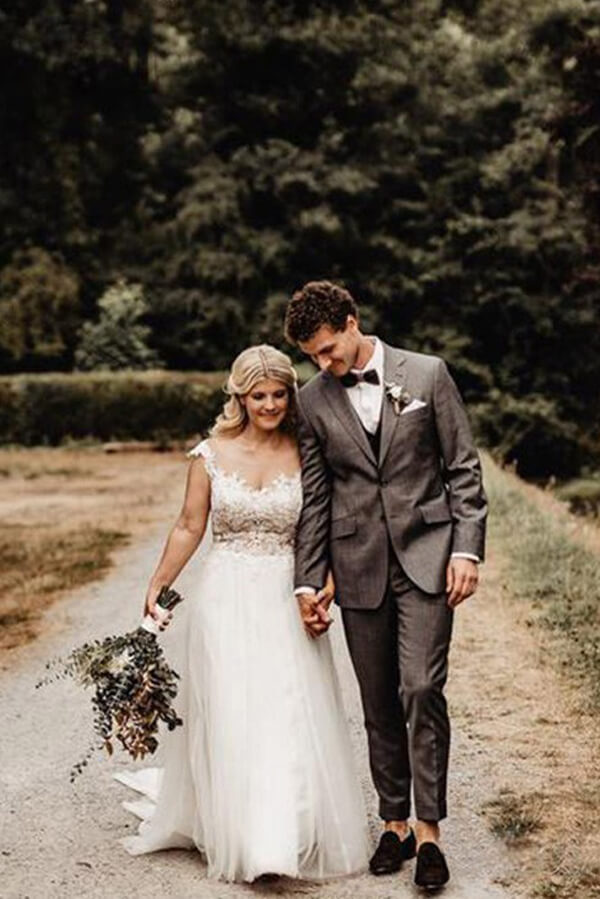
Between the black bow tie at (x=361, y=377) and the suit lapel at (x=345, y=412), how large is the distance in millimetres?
39

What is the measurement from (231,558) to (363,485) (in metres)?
0.61

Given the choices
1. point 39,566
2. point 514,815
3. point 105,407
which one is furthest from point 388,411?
point 105,407

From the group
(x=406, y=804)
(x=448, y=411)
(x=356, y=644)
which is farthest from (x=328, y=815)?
(x=448, y=411)

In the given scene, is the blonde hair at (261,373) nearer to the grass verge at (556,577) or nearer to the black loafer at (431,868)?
the black loafer at (431,868)

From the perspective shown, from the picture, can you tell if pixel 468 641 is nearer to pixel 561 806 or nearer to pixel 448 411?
pixel 561 806

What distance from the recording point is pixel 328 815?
4480mm

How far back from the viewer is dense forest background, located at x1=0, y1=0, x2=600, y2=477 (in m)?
30.1

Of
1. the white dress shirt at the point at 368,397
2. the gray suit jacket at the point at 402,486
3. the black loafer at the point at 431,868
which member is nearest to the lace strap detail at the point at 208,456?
the gray suit jacket at the point at 402,486

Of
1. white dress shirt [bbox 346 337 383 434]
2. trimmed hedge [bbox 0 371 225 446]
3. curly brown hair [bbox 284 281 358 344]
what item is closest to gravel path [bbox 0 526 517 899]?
white dress shirt [bbox 346 337 383 434]

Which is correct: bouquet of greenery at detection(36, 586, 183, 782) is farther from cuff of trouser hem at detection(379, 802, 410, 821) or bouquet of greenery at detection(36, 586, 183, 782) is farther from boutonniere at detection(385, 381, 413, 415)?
boutonniere at detection(385, 381, 413, 415)

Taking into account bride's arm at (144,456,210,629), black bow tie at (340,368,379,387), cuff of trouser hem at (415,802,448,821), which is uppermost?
black bow tie at (340,368,379,387)

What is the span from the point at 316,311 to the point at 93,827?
223 cm

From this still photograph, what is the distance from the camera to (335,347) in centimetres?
443

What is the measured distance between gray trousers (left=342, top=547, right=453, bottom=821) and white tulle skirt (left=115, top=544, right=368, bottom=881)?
0.13m
